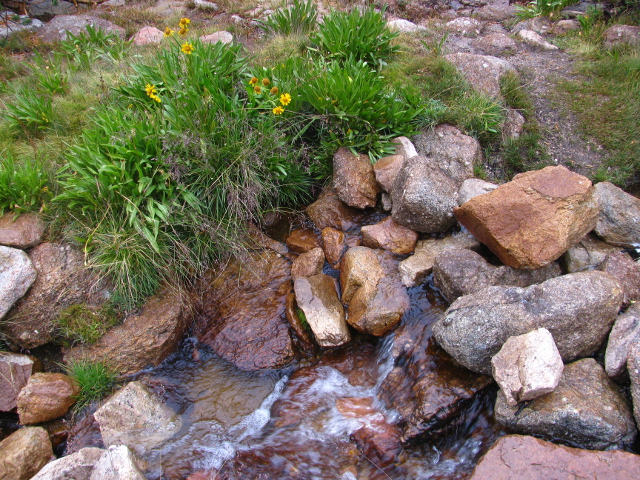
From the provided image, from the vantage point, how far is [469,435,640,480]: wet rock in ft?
8.25

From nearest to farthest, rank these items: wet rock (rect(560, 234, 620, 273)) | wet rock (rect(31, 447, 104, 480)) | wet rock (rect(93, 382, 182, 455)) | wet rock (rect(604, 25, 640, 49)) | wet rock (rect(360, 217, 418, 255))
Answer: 1. wet rock (rect(31, 447, 104, 480))
2. wet rock (rect(93, 382, 182, 455))
3. wet rock (rect(560, 234, 620, 273))
4. wet rock (rect(360, 217, 418, 255))
5. wet rock (rect(604, 25, 640, 49))

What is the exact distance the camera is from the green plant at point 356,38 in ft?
20.4

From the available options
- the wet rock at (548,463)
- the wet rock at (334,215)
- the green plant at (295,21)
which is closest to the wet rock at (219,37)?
the green plant at (295,21)

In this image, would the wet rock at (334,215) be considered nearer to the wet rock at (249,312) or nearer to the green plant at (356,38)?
the wet rock at (249,312)

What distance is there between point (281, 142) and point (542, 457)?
12.5 ft

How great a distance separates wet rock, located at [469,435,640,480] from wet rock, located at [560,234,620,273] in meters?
1.80

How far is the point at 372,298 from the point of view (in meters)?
4.18

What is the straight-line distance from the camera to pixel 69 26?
8.95 metres

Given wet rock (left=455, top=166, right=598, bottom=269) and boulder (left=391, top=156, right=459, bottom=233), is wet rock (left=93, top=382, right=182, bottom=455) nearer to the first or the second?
boulder (left=391, top=156, right=459, bottom=233)

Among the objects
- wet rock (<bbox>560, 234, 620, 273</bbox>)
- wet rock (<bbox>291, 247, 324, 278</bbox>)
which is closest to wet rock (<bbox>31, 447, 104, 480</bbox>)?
wet rock (<bbox>291, 247, 324, 278</bbox>)

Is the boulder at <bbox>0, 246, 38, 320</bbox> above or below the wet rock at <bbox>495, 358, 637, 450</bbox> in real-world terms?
above

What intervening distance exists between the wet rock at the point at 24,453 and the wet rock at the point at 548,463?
138 inches

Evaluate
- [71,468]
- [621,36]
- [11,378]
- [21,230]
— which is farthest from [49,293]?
[621,36]

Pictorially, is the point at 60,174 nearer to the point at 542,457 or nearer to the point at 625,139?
the point at 542,457
